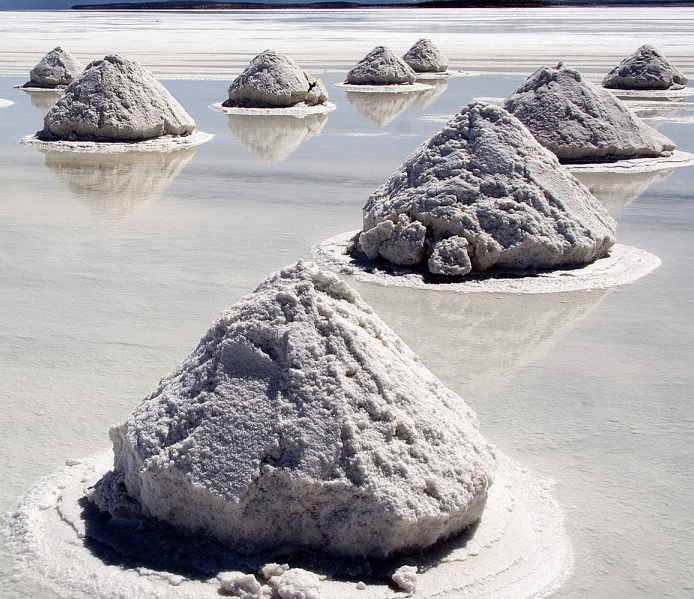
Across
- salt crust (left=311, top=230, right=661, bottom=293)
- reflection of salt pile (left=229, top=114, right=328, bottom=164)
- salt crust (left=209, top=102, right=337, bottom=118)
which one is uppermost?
salt crust (left=311, top=230, right=661, bottom=293)

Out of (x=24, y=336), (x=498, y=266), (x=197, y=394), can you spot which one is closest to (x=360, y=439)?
(x=197, y=394)

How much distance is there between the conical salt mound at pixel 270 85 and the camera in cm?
1545

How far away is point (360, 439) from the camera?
2746 mm

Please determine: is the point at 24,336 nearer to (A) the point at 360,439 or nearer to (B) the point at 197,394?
(B) the point at 197,394

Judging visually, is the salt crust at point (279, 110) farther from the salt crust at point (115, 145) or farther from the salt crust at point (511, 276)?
the salt crust at point (511, 276)

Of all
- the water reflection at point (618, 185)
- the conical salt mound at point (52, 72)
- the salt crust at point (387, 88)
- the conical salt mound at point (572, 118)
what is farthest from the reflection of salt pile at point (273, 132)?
the conical salt mound at point (52, 72)

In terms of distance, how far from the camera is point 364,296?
5.61 m

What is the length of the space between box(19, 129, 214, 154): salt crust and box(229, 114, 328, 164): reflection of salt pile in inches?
35.3

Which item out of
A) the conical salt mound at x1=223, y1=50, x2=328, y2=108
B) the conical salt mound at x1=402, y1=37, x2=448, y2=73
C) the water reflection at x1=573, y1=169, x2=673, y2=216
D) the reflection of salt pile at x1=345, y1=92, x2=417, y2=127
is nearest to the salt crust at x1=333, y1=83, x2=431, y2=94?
the reflection of salt pile at x1=345, y1=92, x2=417, y2=127

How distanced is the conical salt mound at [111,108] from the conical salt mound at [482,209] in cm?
597

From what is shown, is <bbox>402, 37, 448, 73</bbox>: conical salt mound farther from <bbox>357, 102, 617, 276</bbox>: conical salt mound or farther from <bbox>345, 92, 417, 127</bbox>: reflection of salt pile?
<bbox>357, 102, 617, 276</bbox>: conical salt mound

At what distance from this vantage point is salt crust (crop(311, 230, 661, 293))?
575 centimetres

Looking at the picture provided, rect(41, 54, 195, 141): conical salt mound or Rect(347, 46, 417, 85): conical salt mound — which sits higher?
Rect(41, 54, 195, 141): conical salt mound

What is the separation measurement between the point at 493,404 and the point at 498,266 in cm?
217
